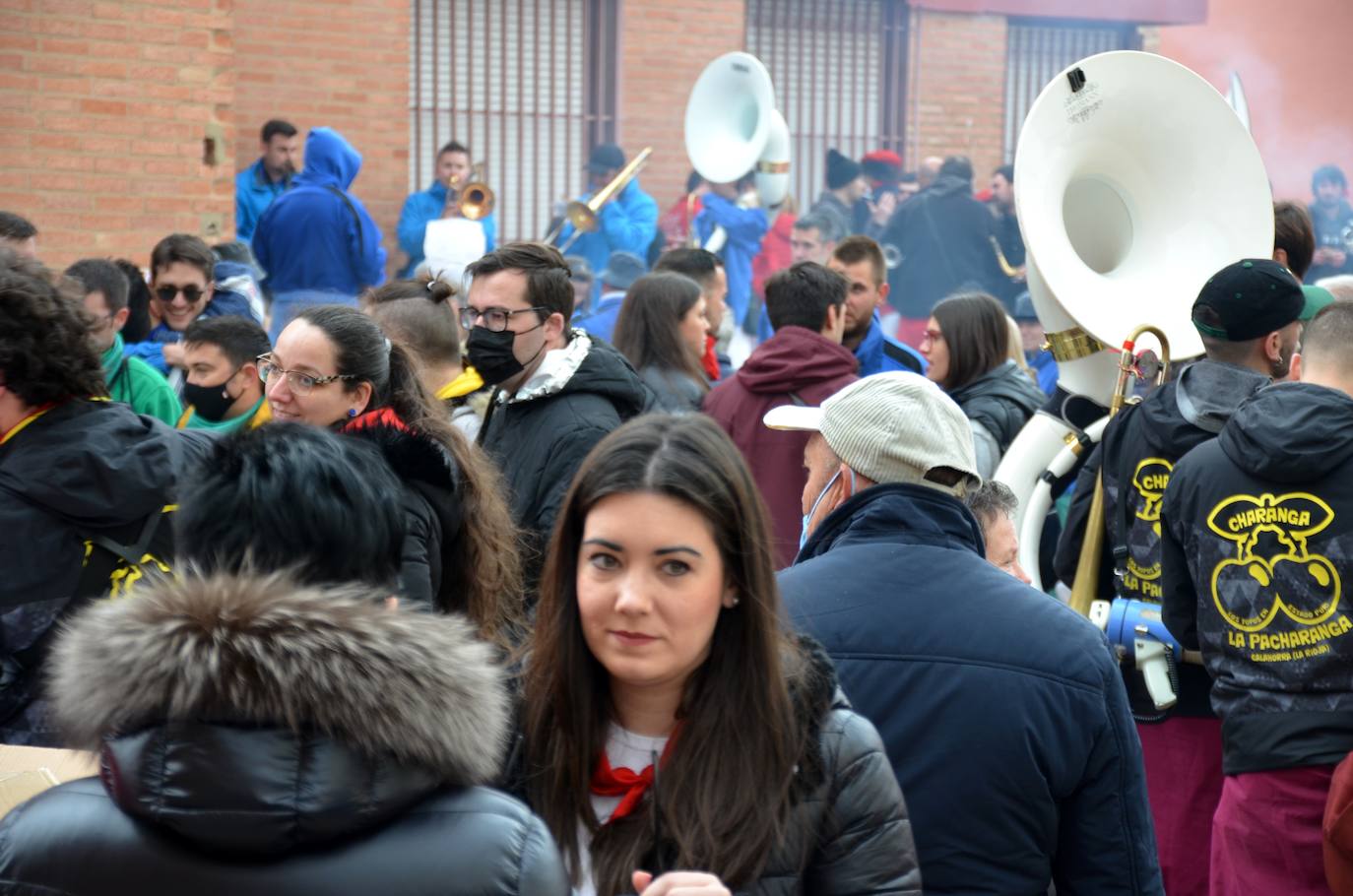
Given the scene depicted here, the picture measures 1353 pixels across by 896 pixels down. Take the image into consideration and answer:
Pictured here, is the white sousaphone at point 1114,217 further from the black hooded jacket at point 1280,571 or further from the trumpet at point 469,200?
the trumpet at point 469,200

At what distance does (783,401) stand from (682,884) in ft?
12.3

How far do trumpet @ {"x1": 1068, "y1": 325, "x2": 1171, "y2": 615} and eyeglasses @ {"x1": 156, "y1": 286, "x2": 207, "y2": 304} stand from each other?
3.89m

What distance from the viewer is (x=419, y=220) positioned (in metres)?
11.6

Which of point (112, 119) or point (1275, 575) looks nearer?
point (1275, 575)

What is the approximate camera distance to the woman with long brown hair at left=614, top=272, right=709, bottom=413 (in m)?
5.84

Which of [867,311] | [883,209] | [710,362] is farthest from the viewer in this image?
[883,209]

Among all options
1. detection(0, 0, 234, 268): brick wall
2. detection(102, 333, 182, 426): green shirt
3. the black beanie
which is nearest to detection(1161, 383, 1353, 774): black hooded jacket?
detection(102, 333, 182, 426): green shirt

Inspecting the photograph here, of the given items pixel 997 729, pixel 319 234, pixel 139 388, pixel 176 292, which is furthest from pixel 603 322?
pixel 997 729

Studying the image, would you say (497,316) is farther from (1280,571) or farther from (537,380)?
(1280,571)

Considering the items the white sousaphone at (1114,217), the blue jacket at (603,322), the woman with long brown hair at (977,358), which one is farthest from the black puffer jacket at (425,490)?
the blue jacket at (603,322)

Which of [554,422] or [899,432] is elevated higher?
[899,432]

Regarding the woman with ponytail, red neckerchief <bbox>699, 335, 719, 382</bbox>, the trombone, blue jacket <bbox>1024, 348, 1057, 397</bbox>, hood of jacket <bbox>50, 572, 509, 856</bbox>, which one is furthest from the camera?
the trombone

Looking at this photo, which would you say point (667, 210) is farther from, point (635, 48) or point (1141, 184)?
point (1141, 184)

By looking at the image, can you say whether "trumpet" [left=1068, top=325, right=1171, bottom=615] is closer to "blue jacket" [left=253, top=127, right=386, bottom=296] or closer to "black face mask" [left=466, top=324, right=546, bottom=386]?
"black face mask" [left=466, top=324, right=546, bottom=386]
